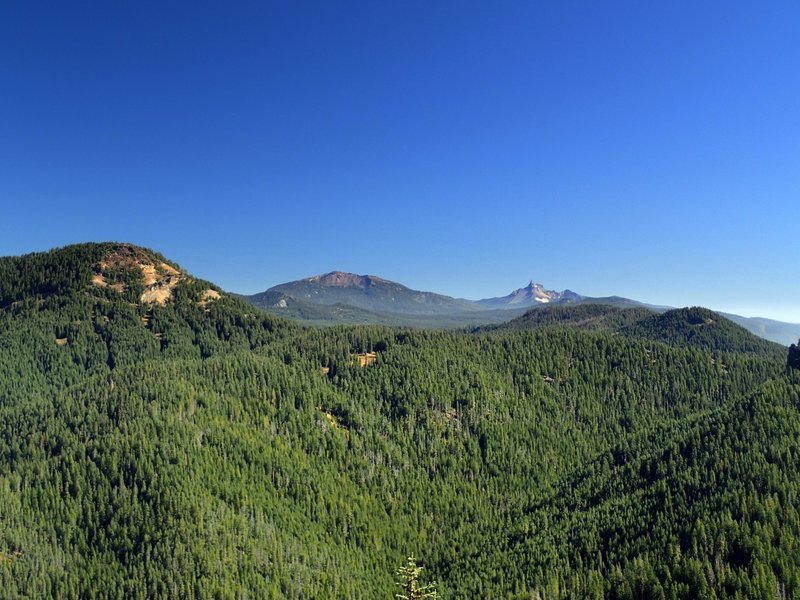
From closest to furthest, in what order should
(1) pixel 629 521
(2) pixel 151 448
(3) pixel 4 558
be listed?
(3) pixel 4 558 → (1) pixel 629 521 → (2) pixel 151 448

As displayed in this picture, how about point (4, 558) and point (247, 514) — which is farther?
point (247, 514)

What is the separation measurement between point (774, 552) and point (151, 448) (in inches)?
7665

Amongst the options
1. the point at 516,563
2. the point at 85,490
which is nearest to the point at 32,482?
the point at 85,490

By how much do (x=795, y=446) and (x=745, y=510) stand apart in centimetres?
4786

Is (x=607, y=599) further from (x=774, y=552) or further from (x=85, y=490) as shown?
(x=85, y=490)

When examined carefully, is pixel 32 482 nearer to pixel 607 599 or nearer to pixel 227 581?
pixel 227 581

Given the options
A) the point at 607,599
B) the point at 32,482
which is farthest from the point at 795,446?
the point at 32,482

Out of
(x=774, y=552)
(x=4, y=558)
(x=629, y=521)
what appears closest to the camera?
(x=774, y=552)

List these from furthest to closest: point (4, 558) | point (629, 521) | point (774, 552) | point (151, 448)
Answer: point (151, 448) < point (629, 521) < point (4, 558) < point (774, 552)

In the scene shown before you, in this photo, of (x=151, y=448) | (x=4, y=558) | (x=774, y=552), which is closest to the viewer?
(x=774, y=552)

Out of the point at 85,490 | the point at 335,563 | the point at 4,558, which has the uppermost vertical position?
the point at 85,490

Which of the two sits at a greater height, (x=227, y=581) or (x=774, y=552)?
(x=774, y=552)

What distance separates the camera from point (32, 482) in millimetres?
182125

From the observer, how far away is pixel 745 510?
158m
